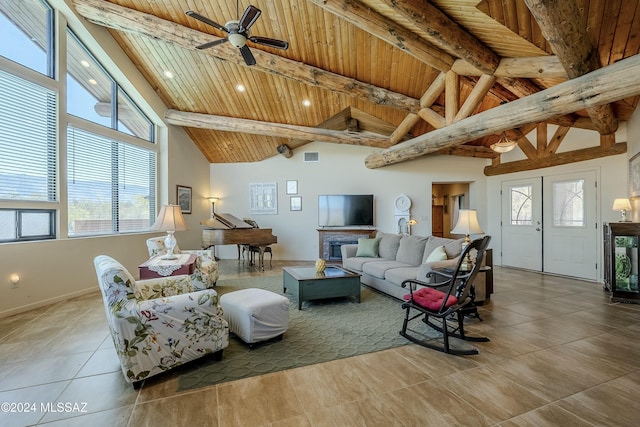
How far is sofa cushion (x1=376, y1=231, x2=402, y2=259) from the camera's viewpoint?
16.2 ft

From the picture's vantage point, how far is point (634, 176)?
4.45 meters

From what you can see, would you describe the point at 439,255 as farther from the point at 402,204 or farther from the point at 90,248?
the point at 90,248

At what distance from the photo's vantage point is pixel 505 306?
377 centimetres

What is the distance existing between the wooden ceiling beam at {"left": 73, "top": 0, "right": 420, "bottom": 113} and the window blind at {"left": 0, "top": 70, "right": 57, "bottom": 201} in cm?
140

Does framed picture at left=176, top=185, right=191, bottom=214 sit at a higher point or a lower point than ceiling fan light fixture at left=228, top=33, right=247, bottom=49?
lower

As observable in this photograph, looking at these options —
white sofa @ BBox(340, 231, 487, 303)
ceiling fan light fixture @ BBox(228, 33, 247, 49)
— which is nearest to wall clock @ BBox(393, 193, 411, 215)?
white sofa @ BBox(340, 231, 487, 303)

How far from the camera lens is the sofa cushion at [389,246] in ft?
16.2

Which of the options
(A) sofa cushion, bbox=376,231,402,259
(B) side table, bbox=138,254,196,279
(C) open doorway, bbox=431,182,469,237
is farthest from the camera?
(C) open doorway, bbox=431,182,469,237

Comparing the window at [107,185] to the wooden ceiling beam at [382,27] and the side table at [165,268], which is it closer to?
the side table at [165,268]

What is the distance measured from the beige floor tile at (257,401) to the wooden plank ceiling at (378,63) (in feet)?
11.7

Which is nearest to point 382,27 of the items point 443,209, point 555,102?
point 555,102

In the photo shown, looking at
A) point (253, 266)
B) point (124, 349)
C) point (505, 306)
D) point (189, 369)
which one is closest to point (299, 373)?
point (189, 369)

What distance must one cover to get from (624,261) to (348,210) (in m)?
4.98

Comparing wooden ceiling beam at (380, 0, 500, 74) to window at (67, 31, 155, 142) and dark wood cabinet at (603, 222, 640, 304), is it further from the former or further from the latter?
window at (67, 31, 155, 142)
